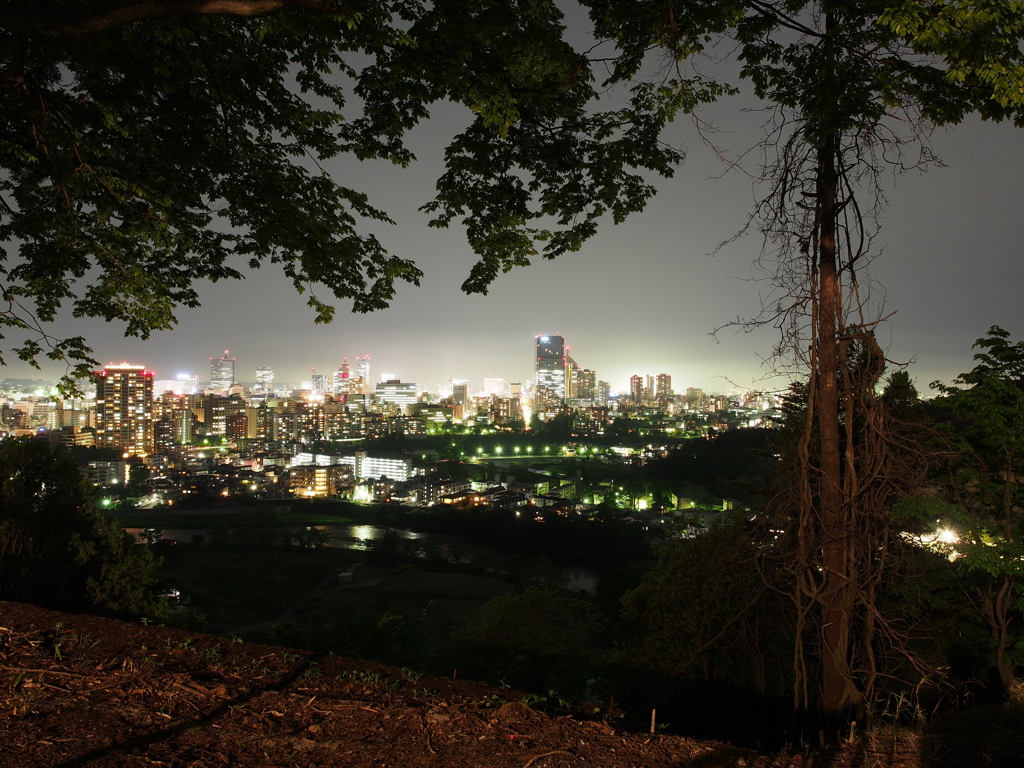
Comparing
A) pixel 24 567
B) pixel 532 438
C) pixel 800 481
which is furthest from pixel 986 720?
pixel 532 438

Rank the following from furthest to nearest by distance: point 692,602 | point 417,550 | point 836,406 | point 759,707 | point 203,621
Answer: point 417,550, point 692,602, point 203,621, point 759,707, point 836,406

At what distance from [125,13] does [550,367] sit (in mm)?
154878

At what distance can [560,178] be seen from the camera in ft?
11.9

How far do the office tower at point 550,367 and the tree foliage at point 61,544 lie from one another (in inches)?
5167

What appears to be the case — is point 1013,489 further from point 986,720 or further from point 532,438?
point 532,438

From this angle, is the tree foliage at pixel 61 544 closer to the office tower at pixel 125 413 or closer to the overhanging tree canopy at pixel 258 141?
the overhanging tree canopy at pixel 258 141

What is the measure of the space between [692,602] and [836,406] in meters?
5.77

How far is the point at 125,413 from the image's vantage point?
65812mm

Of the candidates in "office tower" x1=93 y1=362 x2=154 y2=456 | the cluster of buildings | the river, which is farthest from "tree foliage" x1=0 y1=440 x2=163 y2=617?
"office tower" x1=93 y1=362 x2=154 y2=456

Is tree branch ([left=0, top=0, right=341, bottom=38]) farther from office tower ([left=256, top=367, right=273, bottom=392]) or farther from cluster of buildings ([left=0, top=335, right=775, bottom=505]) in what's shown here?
office tower ([left=256, top=367, right=273, bottom=392])

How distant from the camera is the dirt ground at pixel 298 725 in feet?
5.00

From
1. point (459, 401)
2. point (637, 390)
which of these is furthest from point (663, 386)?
point (459, 401)

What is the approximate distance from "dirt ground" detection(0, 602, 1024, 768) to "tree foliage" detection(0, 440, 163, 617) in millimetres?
4103

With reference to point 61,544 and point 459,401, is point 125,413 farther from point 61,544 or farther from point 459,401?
point 459,401
